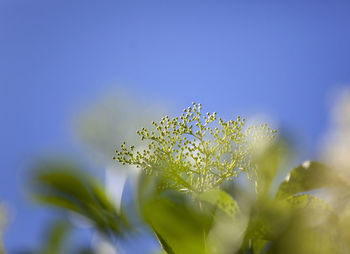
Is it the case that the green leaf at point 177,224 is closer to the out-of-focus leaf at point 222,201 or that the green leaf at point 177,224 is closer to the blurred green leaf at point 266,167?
the out-of-focus leaf at point 222,201

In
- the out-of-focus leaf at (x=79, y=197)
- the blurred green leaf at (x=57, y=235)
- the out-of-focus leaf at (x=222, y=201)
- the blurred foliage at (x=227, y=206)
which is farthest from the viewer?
the blurred green leaf at (x=57, y=235)

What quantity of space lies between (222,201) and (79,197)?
3.19 ft

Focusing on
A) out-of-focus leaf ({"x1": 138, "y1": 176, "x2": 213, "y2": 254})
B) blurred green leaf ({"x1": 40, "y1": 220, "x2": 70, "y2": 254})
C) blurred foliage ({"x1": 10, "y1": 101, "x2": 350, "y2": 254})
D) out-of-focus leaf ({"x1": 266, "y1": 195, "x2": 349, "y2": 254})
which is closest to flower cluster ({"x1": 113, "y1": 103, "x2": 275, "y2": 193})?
blurred foliage ({"x1": 10, "y1": 101, "x2": 350, "y2": 254})

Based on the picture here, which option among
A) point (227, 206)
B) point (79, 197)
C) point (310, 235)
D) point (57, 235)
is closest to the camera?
point (310, 235)

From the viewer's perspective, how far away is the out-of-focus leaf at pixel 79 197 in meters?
2.05

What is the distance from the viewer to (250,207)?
1.13 metres

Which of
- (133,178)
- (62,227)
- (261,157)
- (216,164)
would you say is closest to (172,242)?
(216,164)

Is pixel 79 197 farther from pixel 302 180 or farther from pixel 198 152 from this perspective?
pixel 302 180

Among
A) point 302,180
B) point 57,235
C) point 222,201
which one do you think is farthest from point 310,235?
point 57,235

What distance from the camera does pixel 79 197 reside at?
204 cm

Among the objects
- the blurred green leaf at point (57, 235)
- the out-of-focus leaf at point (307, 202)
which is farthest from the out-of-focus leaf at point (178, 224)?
the blurred green leaf at point (57, 235)

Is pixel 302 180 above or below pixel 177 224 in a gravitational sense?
above

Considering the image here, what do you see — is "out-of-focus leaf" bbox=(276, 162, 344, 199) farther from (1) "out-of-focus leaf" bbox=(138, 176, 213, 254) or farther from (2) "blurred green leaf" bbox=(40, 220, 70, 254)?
(2) "blurred green leaf" bbox=(40, 220, 70, 254)

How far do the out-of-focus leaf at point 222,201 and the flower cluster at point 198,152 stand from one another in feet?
0.46
